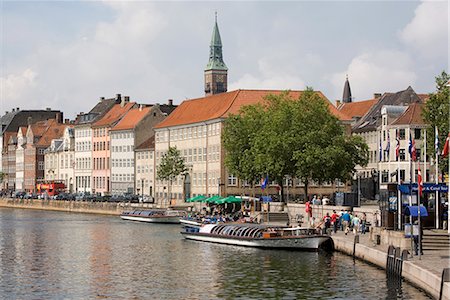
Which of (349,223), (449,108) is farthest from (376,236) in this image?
(449,108)

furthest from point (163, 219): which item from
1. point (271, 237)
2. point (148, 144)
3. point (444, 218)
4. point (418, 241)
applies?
point (418, 241)

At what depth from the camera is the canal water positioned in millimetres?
48812

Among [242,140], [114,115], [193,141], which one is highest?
[114,115]

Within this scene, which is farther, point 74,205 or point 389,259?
point 74,205

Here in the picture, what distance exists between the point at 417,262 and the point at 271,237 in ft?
77.0

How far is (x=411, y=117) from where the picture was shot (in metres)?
130

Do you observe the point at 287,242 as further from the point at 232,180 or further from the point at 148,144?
the point at 148,144

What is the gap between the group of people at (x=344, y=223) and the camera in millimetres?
72562

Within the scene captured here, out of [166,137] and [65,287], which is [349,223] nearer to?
[65,287]

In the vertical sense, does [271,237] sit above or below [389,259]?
above

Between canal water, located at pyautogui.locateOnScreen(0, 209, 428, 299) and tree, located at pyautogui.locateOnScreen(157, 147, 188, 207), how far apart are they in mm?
53522

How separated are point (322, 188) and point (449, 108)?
51901mm

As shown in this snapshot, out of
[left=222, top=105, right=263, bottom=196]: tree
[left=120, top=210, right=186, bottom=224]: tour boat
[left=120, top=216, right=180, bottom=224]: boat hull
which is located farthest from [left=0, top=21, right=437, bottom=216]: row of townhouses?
[left=120, top=216, right=180, bottom=224]: boat hull

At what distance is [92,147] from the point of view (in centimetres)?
19125
